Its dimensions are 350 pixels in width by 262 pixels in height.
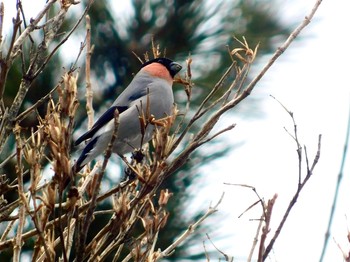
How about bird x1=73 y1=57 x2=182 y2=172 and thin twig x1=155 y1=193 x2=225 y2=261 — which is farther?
bird x1=73 y1=57 x2=182 y2=172

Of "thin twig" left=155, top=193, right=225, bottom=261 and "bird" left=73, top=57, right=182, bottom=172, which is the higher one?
"bird" left=73, top=57, right=182, bottom=172

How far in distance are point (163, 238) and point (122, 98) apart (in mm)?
834

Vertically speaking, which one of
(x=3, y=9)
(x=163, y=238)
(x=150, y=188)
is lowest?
(x=163, y=238)

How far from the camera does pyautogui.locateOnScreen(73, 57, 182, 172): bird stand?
8.20 feet

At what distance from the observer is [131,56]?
→ 3660 millimetres

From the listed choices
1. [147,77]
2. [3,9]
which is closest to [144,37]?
[147,77]

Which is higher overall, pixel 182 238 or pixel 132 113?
pixel 132 113

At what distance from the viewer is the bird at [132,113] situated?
8.20 ft

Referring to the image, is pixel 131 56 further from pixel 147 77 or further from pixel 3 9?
pixel 3 9

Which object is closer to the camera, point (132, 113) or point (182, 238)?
point (182, 238)

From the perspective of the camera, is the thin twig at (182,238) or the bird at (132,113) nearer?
the thin twig at (182,238)

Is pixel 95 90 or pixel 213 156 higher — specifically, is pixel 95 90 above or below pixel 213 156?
above

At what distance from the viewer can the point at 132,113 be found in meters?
2.78

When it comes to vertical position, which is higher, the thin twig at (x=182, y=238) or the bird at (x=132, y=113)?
the bird at (x=132, y=113)
